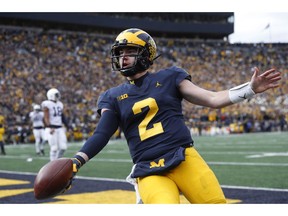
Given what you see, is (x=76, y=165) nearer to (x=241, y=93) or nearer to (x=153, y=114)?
(x=153, y=114)

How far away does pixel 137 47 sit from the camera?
327 cm

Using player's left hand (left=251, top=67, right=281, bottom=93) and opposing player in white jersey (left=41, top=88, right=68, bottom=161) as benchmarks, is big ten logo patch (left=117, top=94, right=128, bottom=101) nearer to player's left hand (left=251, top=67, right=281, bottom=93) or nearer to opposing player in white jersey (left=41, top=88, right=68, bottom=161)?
player's left hand (left=251, top=67, right=281, bottom=93)

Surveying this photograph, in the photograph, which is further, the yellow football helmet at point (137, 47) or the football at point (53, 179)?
the yellow football helmet at point (137, 47)

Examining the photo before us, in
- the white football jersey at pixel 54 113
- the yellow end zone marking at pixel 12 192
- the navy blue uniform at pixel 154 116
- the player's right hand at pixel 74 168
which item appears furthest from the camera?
the white football jersey at pixel 54 113

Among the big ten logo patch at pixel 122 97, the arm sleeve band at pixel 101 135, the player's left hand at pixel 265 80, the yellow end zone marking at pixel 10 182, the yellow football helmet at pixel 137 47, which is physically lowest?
the yellow end zone marking at pixel 10 182

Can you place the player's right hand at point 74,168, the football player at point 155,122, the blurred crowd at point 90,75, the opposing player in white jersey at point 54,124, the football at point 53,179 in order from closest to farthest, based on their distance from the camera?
the football at point 53,179 < the player's right hand at point 74,168 < the football player at point 155,122 < the opposing player in white jersey at point 54,124 < the blurred crowd at point 90,75

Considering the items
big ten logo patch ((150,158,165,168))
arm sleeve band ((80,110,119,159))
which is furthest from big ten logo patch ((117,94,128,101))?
big ten logo patch ((150,158,165,168))

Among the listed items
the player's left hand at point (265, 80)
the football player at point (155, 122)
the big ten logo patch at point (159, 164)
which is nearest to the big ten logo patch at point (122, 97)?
the football player at point (155, 122)

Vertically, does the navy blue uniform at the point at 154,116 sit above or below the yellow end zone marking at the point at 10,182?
above

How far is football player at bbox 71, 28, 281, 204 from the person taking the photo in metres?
3.03

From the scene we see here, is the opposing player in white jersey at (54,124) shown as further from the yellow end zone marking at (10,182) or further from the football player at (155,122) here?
the football player at (155,122)

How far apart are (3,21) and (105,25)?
811 centimetres

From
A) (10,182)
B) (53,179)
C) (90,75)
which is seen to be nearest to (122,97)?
(53,179)

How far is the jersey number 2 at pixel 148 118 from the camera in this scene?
3154mm
